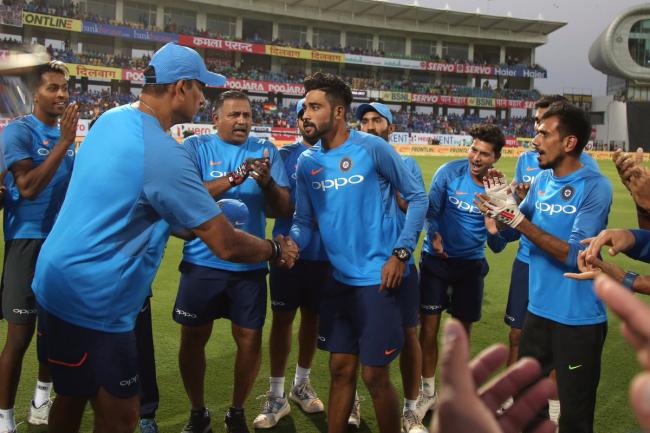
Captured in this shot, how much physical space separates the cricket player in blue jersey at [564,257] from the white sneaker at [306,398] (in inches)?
67.9

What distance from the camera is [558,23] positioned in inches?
2662

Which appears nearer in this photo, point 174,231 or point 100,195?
point 100,195

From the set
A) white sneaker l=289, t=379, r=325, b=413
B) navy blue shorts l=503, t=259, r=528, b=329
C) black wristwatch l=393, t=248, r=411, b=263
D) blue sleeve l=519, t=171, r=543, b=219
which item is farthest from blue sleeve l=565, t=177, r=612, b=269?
white sneaker l=289, t=379, r=325, b=413

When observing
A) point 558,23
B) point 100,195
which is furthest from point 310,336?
point 558,23

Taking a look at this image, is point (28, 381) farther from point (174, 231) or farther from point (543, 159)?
point (543, 159)

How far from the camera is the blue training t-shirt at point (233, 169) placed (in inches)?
177

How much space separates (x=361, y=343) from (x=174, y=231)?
137cm

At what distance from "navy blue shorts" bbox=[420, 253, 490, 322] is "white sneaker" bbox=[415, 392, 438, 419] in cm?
72

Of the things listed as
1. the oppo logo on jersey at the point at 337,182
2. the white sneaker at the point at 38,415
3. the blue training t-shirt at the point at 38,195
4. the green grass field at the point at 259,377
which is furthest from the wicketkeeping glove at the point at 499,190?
the white sneaker at the point at 38,415

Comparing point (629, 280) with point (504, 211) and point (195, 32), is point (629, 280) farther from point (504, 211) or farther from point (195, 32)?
point (195, 32)

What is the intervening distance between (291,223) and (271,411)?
158 centimetres

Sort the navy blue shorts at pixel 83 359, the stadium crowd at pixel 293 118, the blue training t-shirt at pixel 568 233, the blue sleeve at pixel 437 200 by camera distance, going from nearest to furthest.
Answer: the navy blue shorts at pixel 83 359, the blue training t-shirt at pixel 568 233, the blue sleeve at pixel 437 200, the stadium crowd at pixel 293 118

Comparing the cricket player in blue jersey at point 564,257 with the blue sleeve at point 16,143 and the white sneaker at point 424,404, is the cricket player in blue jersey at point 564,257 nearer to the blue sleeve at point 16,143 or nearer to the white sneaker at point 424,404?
the white sneaker at point 424,404

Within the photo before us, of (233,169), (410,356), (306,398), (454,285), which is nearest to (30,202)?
(233,169)
